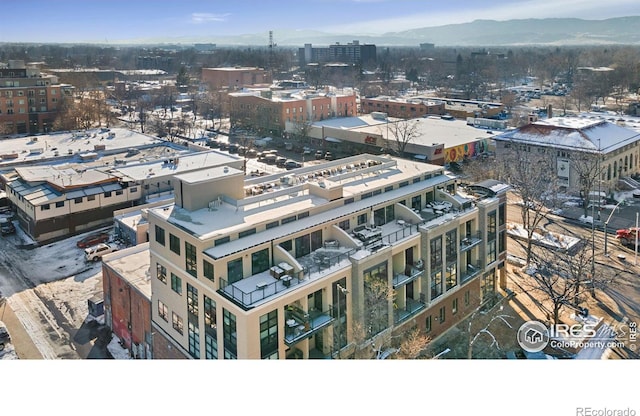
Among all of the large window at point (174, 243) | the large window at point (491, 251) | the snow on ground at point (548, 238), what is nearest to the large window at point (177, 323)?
the large window at point (174, 243)

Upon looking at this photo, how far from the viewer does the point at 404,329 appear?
429 centimetres

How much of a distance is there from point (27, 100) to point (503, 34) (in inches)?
527

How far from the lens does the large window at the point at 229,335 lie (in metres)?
3.37

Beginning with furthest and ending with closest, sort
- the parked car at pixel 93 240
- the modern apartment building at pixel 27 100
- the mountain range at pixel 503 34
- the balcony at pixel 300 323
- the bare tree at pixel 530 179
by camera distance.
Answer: the modern apartment building at pixel 27 100
the parked car at pixel 93 240
the bare tree at pixel 530 179
the mountain range at pixel 503 34
the balcony at pixel 300 323

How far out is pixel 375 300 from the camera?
13.2 feet

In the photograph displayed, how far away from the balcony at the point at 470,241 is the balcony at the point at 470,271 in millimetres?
205

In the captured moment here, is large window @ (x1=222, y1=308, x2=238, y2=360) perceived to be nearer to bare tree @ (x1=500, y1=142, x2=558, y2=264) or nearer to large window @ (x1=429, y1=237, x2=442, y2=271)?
large window @ (x1=429, y1=237, x2=442, y2=271)

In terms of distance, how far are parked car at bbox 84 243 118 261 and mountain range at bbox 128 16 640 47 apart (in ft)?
11.1

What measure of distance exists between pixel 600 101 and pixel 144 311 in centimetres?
1667

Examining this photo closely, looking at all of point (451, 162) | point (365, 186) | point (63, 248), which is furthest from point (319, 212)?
point (451, 162)

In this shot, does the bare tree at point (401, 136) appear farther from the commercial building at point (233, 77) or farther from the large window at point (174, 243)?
the commercial building at point (233, 77)

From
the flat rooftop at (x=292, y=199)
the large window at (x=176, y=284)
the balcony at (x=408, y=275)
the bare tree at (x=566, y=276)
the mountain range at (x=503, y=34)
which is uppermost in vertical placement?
the mountain range at (x=503, y=34)

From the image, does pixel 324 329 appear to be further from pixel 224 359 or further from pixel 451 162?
pixel 451 162

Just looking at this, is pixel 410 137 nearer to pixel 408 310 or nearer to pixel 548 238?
pixel 548 238
